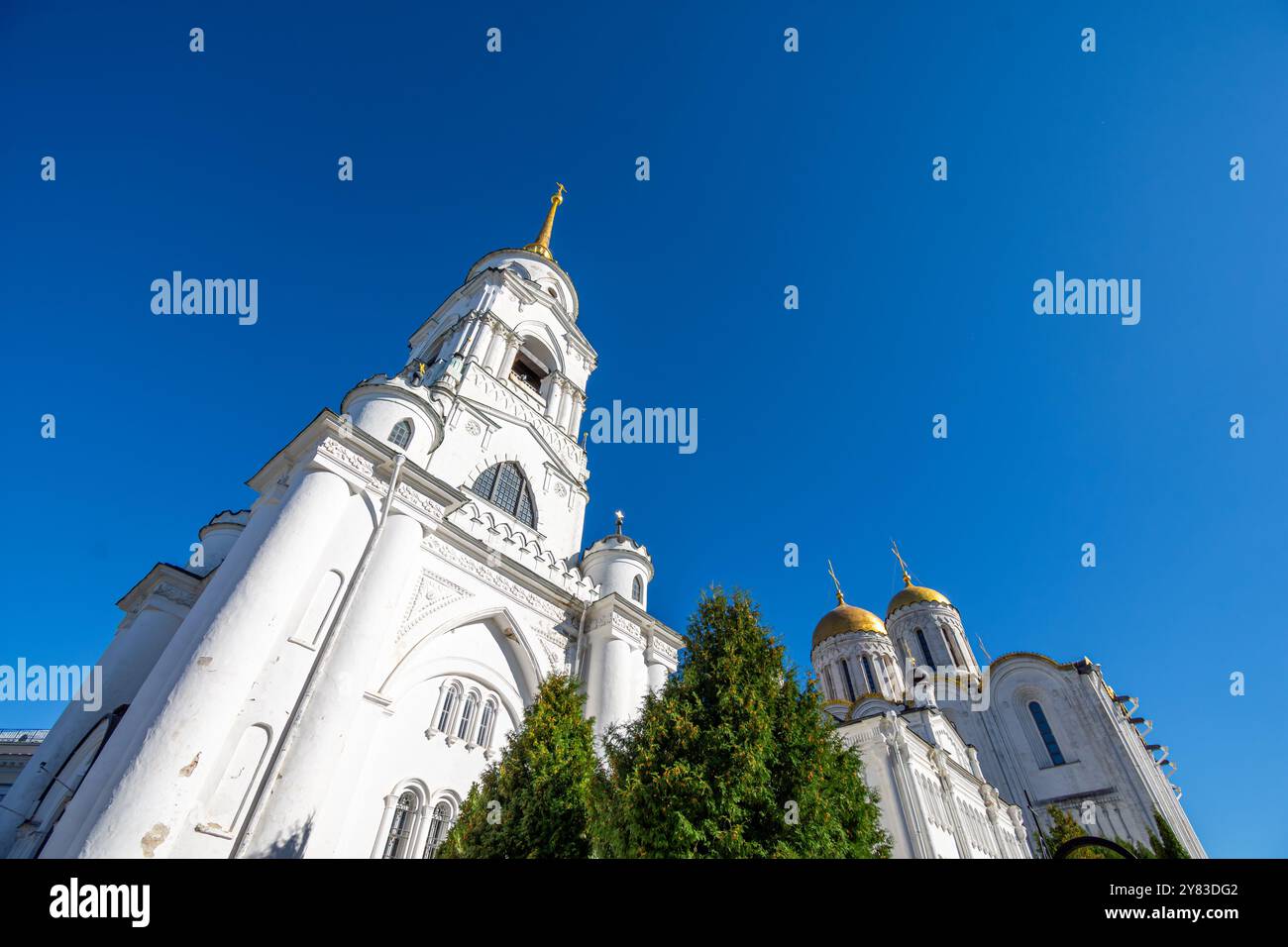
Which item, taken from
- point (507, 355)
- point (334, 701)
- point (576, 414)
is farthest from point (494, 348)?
point (334, 701)

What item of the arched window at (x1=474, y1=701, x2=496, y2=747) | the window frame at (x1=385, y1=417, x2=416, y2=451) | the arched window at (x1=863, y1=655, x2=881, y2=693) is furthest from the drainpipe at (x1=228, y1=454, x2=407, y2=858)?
the arched window at (x1=863, y1=655, x2=881, y2=693)

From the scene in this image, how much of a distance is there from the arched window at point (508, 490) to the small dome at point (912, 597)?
3240 cm

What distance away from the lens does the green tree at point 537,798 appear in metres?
9.52

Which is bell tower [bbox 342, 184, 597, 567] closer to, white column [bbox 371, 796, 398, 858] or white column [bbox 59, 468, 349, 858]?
white column [bbox 59, 468, 349, 858]

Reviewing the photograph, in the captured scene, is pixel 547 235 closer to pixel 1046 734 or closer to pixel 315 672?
pixel 315 672

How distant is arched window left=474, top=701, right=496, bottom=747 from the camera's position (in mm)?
14141

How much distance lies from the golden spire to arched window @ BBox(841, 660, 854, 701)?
30013 millimetres

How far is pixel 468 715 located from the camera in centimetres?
1422

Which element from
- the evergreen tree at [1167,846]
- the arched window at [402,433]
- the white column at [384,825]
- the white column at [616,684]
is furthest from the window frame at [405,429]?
the evergreen tree at [1167,846]

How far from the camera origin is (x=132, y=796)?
8234 millimetres

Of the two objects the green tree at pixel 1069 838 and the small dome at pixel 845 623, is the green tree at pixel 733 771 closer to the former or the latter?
the green tree at pixel 1069 838

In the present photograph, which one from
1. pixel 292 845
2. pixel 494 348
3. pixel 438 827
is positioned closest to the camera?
pixel 292 845

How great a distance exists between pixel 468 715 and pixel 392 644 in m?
2.52
